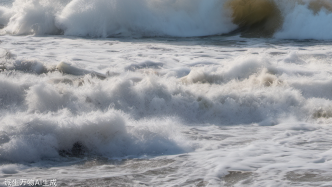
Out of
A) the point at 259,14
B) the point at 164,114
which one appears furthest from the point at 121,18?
the point at 164,114

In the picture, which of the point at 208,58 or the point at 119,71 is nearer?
the point at 119,71

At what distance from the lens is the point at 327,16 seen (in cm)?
1191

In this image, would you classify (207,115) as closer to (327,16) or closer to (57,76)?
(57,76)

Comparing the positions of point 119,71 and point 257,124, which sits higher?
point 119,71

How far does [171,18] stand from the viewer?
1277cm

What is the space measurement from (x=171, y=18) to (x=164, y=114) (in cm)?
798

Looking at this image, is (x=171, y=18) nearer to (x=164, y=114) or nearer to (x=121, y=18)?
(x=121, y=18)

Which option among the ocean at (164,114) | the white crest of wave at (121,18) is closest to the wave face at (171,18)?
the white crest of wave at (121,18)

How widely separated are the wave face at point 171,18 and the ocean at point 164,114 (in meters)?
1.53

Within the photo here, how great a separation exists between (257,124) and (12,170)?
2.99 meters

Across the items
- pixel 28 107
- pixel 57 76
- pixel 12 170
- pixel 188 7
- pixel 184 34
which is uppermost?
pixel 188 7

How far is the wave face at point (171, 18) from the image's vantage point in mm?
11977

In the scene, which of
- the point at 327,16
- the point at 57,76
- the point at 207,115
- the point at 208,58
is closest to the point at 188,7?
the point at 327,16

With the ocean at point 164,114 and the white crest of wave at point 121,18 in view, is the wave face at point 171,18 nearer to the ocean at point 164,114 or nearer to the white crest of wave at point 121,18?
the white crest of wave at point 121,18
